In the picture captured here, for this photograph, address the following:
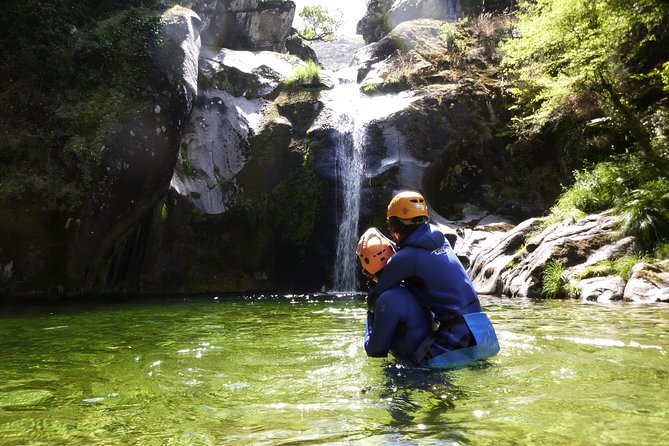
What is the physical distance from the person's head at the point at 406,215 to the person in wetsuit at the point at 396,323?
0.24 m

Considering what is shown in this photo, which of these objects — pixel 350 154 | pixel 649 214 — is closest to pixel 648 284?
pixel 649 214

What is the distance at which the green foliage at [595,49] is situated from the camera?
11836 mm

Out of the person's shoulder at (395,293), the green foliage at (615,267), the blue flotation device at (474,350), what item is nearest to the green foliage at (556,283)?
the green foliage at (615,267)

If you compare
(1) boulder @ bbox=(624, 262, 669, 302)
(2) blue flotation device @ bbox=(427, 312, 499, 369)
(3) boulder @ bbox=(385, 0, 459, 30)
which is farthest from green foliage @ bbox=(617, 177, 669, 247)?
(3) boulder @ bbox=(385, 0, 459, 30)

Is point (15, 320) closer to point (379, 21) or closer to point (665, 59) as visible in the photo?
point (665, 59)

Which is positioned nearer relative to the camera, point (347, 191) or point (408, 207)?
point (408, 207)

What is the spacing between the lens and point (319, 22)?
3969 centimetres

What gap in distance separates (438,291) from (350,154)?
13600mm

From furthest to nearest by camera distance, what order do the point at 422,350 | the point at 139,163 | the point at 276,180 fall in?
the point at 276,180
the point at 139,163
the point at 422,350

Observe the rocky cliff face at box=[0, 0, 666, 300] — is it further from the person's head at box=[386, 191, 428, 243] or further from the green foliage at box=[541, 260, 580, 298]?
the person's head at box=[386, 191, 428, 243]

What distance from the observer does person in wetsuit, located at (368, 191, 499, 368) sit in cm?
400

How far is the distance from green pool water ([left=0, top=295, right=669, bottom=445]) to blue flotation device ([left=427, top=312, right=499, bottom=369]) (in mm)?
92

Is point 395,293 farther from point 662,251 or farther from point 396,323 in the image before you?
point 662,251

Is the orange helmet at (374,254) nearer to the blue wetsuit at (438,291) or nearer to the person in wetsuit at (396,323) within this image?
the person in wetsuit at (396,323)
